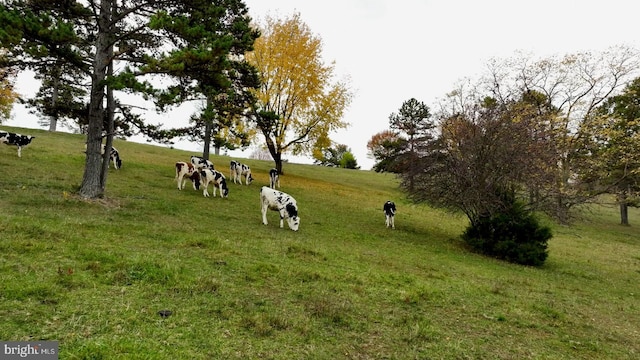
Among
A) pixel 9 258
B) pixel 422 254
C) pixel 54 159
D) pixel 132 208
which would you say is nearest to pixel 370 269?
pixel 422 254

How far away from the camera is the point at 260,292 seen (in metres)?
6.84

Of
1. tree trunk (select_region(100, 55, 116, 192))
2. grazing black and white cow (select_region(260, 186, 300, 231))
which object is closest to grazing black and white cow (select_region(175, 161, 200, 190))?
tree trunk (select_region(100, 55, 116, 192))

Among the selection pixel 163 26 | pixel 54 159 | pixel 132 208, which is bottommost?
pixel 132 208

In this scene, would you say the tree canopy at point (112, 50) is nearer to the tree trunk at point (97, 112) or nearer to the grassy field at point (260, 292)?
the tree trunk at point (97, 112)

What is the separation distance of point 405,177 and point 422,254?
5374 mm

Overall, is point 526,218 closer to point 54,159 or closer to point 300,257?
point 300,257

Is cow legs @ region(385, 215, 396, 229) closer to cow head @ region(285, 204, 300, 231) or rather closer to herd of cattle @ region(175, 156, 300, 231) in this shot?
herd of cattle @ region(175, 156, 300, 231)

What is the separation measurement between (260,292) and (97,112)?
33.4ft

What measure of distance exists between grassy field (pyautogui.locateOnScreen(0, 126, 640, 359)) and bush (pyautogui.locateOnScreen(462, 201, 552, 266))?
1.03 meters

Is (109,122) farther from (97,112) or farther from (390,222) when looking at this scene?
(390,222)

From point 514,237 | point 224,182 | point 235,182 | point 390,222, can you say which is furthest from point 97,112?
point 514,237

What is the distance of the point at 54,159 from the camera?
21.3 metres

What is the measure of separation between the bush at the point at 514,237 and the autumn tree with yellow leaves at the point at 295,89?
18.3 meters

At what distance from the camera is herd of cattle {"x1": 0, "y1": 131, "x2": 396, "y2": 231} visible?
14547 millimetres
